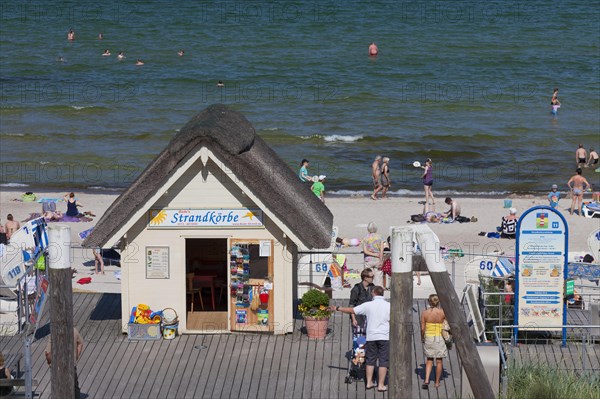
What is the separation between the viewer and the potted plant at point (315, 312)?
18.9 m

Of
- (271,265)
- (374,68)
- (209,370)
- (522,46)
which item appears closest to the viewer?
(209,370)

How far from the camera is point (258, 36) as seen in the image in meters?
81.1

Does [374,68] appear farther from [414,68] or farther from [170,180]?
[170,180]

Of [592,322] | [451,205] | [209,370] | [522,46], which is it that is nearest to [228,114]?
[209,370]

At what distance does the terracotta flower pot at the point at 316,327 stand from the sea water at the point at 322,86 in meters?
21.5

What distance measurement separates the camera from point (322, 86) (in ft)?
211

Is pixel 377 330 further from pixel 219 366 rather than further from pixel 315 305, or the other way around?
pixel 219 366

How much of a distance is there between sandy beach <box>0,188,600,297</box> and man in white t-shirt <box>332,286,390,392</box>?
6710 mm

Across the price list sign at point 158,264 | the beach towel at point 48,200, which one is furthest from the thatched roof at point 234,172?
the beach towel at point 48,200

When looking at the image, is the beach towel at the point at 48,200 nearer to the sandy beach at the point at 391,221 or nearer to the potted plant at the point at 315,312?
the sandy beach at the point at 391,221

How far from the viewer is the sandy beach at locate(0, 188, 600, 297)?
26.1 metres

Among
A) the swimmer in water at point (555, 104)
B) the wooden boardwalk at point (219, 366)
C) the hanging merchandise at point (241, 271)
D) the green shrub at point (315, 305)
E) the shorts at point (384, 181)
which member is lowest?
the wooden boardwalk at point (219, 366)

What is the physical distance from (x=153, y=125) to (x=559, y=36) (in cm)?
3902

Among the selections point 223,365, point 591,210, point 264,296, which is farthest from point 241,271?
point 591,210
